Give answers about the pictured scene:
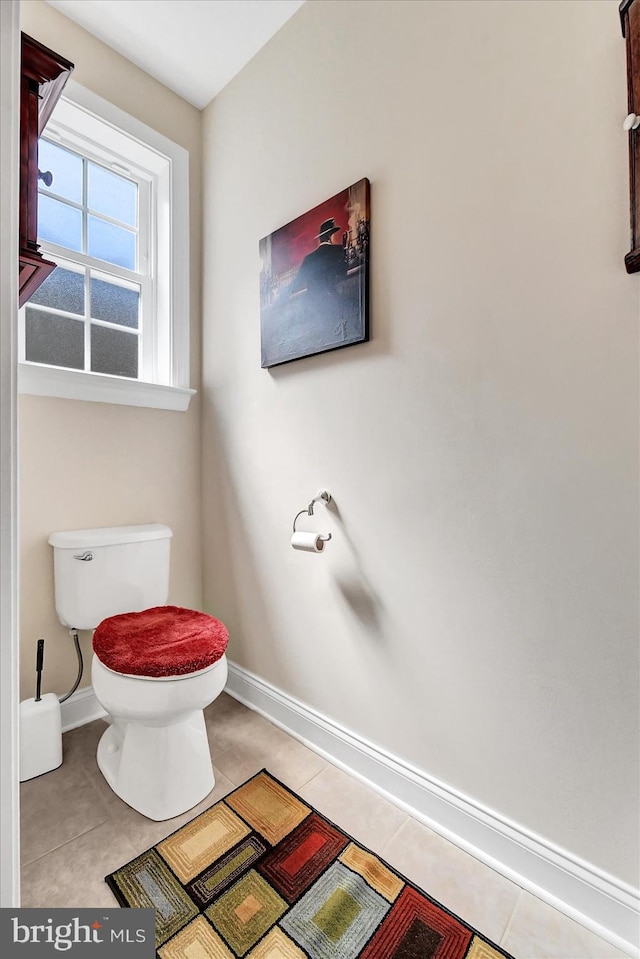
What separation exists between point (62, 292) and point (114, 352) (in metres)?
0.28

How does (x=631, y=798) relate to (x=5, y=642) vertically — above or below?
below

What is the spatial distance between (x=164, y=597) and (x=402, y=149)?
173 cm

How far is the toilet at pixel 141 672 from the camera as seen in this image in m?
1.18

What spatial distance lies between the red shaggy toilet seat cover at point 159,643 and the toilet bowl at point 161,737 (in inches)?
1.1

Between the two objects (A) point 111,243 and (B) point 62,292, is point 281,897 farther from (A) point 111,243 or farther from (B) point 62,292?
(A) point 111,243

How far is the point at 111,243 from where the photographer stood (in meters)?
1.85

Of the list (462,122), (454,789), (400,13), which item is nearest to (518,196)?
(462,122)

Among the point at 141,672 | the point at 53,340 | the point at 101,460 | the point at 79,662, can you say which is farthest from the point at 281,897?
the point at 53,340

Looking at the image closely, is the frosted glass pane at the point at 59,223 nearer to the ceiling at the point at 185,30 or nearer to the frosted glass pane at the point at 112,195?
the frosted glass pane at the point at 112,195

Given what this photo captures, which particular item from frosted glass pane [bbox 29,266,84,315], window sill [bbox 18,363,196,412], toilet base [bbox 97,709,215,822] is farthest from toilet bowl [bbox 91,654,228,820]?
frosted glass pane [bbox 29,266,84,315]

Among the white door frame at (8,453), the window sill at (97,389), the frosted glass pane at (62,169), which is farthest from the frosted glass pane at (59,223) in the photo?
the white door frame at (8,453)

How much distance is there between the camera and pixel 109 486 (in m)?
1.71

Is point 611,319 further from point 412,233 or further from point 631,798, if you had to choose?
point 631,798

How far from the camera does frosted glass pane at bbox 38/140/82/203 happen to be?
1.65m
